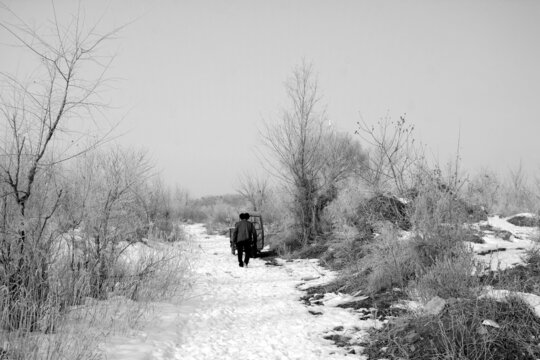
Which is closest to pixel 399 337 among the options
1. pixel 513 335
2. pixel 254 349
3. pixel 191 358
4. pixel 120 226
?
pixel 513 335

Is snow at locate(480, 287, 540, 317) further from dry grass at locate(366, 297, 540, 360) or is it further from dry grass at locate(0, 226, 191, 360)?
dry grass at locate(0, 226, 191, 360)

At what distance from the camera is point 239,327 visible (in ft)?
17.9

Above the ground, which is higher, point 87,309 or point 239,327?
point 87,309

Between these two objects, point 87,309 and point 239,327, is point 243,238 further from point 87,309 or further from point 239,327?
point 87,309

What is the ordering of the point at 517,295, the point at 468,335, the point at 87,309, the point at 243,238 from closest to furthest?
1. the point at 468,335
2. the point at 517,295
3. the point at 87,309
4. the point at 243,238

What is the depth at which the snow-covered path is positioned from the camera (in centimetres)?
440

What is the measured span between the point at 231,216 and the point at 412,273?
21.1 metres

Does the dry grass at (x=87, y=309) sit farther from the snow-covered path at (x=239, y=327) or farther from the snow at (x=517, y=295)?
the snow at (x=517, y=295)

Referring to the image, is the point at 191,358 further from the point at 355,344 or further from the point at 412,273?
the point at 412,273

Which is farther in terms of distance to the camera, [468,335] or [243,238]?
[243,238]

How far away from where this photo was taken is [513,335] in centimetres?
368

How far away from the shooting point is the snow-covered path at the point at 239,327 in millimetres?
4405

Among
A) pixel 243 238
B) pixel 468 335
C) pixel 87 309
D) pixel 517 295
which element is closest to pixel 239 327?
pixel 87 309

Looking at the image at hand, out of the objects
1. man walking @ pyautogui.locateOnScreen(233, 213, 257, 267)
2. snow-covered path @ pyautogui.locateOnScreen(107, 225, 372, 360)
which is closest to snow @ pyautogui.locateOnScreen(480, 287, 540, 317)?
snow-covered path @ pyautogui.locateOnScreen(107, 225, 372, 360)
